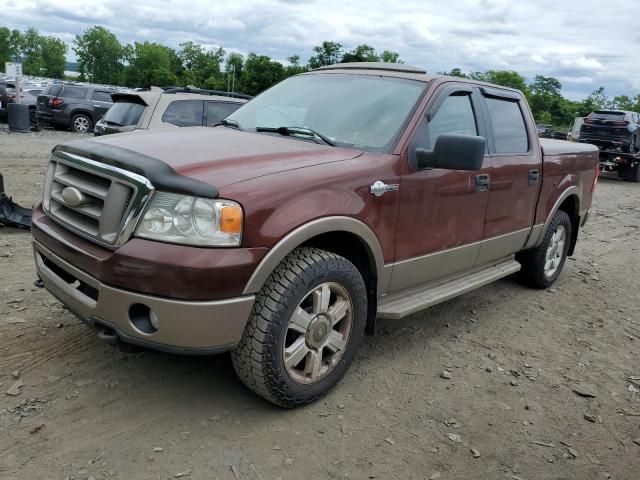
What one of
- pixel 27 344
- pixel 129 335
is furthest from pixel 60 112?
pixel 129 335

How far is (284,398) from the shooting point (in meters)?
3.03

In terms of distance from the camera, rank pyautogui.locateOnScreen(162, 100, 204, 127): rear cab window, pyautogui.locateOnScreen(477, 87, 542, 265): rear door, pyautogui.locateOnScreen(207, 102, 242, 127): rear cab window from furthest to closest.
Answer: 1. pyautogui.locateOnScreen(207, 102, 242, 127): rear cab window
2. pyautogui.locateOnScreen(162, 100, 204, 127): rear cab window
3. pyautogui.locateOnScreen(477, 87, 542, 265): rear door

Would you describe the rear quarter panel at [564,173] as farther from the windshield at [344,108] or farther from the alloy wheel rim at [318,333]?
the alloy wheel rim at [318,333]

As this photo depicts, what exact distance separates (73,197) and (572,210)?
4.84 m

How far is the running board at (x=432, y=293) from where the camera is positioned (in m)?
3.57

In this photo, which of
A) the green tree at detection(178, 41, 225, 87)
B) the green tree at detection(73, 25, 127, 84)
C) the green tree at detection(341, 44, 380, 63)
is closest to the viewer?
the green tree at detection(341, 44, 380, 63)

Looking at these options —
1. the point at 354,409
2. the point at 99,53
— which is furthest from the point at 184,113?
the point at 99,53

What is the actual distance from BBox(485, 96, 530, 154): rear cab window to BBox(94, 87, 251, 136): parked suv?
467cm

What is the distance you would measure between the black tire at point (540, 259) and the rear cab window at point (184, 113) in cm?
540

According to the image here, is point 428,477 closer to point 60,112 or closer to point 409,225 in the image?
point 409,225

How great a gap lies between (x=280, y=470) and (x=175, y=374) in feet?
3.46

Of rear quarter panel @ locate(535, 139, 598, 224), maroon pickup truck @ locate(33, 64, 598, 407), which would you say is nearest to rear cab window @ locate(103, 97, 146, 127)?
maroon pickup truck @ locate(33, 64, 598, 407)

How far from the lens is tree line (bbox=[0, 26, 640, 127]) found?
40.6 m

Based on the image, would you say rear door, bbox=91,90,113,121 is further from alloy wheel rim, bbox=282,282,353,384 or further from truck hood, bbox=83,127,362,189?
alloy wheel rim, bbox=282,282,353,384
